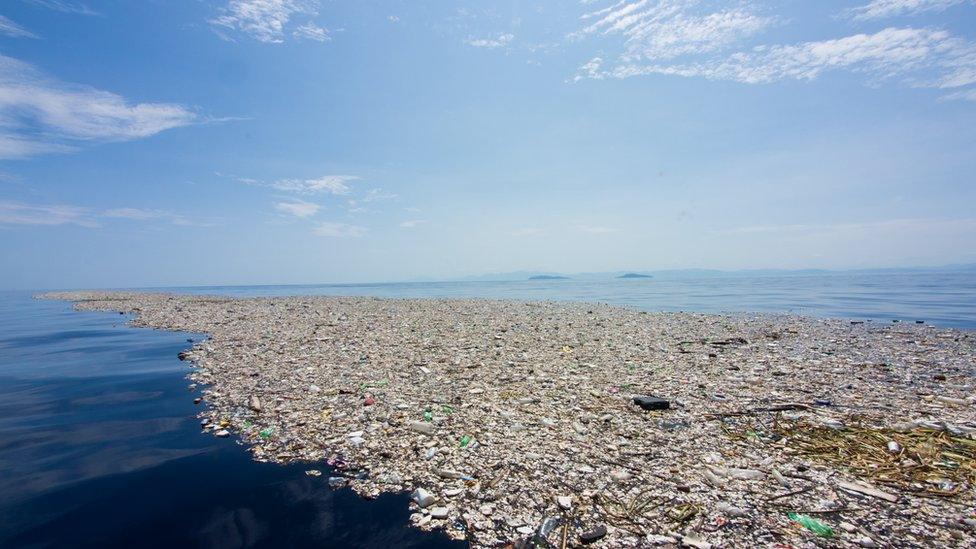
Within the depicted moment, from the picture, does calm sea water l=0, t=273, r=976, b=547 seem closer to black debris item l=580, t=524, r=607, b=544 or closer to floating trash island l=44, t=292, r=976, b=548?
floating trash island l=44, t=292, r=976, b=548

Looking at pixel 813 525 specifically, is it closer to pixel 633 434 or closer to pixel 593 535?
pixel 593 535

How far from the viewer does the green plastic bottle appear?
4.43m

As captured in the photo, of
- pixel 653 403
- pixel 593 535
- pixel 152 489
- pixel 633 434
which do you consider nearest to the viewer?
pixel 593 535

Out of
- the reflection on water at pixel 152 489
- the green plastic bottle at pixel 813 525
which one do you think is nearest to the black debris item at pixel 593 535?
the reflection on water at pixel 152 489

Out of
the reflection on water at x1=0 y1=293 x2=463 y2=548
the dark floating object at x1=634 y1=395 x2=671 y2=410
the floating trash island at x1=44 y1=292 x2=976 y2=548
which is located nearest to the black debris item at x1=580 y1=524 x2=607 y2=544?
the floating trash island at x1=44 y1=292 x2=976 y2=548

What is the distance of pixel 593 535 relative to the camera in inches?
179

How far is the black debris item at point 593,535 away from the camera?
4.48 meters

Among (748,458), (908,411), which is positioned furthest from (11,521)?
(908,411)

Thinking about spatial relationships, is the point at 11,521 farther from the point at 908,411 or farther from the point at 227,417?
the point at 908,411

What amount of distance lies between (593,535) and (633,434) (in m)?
2.93

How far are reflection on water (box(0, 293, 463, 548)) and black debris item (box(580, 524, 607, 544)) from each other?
1.43 meters

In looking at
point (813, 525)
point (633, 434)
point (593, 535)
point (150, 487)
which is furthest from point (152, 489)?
point (813, 525)

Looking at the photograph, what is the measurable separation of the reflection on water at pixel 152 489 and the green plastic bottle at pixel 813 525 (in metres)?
3.94

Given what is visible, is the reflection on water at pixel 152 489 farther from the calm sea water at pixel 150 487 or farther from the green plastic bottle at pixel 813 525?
the green plastic bottle at pixel 813 525
